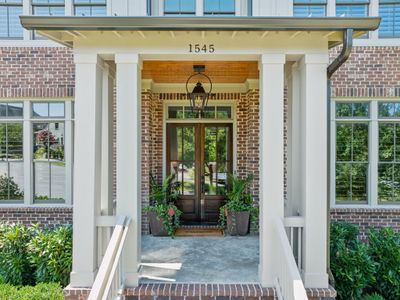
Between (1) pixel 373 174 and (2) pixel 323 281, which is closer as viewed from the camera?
(2) pixel 323 281

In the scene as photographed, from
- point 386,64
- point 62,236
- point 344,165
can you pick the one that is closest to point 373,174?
point 344,165

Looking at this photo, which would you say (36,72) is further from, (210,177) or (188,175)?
(210,177)

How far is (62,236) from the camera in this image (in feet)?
15.4

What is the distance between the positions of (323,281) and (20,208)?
553 cm

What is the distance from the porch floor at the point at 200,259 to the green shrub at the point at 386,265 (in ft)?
5.63

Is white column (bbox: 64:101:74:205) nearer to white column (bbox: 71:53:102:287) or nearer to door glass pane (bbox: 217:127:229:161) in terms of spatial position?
white column (bbox: 71:53:102:287)

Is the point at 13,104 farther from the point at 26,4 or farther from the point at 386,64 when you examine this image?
the point at 386,64

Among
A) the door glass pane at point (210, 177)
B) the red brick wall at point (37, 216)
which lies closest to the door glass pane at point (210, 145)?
the door glass pane at point (210, 177)

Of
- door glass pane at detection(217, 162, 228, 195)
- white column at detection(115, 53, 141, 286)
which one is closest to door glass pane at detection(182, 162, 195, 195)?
door glass pane at detection(217, 162, 228, 195)

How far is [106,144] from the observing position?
4.66 m

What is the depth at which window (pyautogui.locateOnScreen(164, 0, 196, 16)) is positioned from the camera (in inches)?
229

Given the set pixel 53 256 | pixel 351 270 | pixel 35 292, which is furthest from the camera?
pixel 53 256

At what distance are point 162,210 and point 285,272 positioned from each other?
11.2 ft

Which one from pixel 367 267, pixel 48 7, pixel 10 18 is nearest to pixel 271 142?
pixel 367 267
